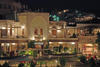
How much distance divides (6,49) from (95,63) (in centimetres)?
1350

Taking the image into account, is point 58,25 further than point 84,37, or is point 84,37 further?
point 58,25

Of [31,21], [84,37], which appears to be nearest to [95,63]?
[84,37]

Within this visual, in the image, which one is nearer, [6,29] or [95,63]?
[95,63]

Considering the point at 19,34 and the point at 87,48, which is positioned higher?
the point at 19,34

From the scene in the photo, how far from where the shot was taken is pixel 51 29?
1303 inches

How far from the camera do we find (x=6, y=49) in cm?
2912

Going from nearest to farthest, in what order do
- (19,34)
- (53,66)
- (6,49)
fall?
(53,66), (6,49), (19,34)

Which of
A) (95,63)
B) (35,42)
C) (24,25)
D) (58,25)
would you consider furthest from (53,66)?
(58,25)

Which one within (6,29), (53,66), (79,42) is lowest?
(53,66)

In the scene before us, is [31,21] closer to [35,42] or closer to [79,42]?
[35,42]

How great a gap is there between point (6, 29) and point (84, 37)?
11712 mm

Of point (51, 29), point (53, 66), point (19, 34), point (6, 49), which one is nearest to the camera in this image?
point (53, 66)

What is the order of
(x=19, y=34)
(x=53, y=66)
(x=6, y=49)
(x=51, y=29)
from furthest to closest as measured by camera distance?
(x=51, y=29) < (x=19, y=34) < (x=6, y=49) < (x=53, y=66)

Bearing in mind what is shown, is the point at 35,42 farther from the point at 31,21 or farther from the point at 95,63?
the point at 95,63
